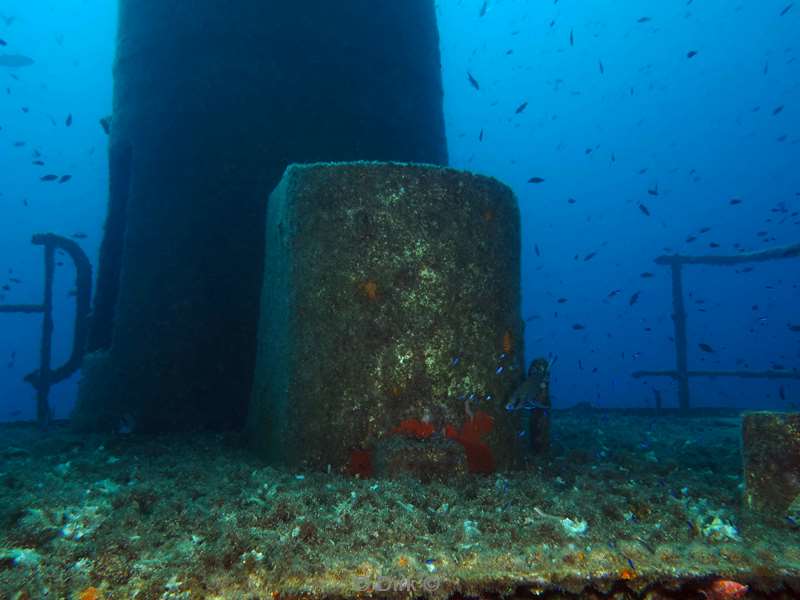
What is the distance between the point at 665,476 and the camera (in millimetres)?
4305

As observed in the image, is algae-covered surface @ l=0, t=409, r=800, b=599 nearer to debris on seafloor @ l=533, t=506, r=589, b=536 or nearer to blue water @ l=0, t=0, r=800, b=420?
debris on seafloor @ l=533, t=506, r=589, b=536

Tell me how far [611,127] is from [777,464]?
397ft

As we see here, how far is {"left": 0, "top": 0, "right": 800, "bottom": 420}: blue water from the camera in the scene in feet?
266

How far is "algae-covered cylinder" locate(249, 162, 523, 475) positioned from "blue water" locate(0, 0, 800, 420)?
2779 inches

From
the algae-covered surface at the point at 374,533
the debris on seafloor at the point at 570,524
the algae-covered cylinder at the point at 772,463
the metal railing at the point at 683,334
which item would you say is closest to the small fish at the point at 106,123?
the algae-covered surface at the point at 374,533

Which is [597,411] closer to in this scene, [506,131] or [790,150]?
[506,131]

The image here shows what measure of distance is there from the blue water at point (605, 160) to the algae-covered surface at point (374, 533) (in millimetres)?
71101

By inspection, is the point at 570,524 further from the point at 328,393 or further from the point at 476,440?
the point at 328,393

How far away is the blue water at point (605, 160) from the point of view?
266 ft

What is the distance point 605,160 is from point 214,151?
5116 inches

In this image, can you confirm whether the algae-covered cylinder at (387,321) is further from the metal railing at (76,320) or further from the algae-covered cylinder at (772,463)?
the metal railing at (76,320)

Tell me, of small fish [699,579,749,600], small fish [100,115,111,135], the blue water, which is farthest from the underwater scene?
the blue water

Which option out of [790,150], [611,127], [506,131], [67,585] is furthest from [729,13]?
[67,585]

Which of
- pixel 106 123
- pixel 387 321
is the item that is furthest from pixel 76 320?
pixel 387 321
